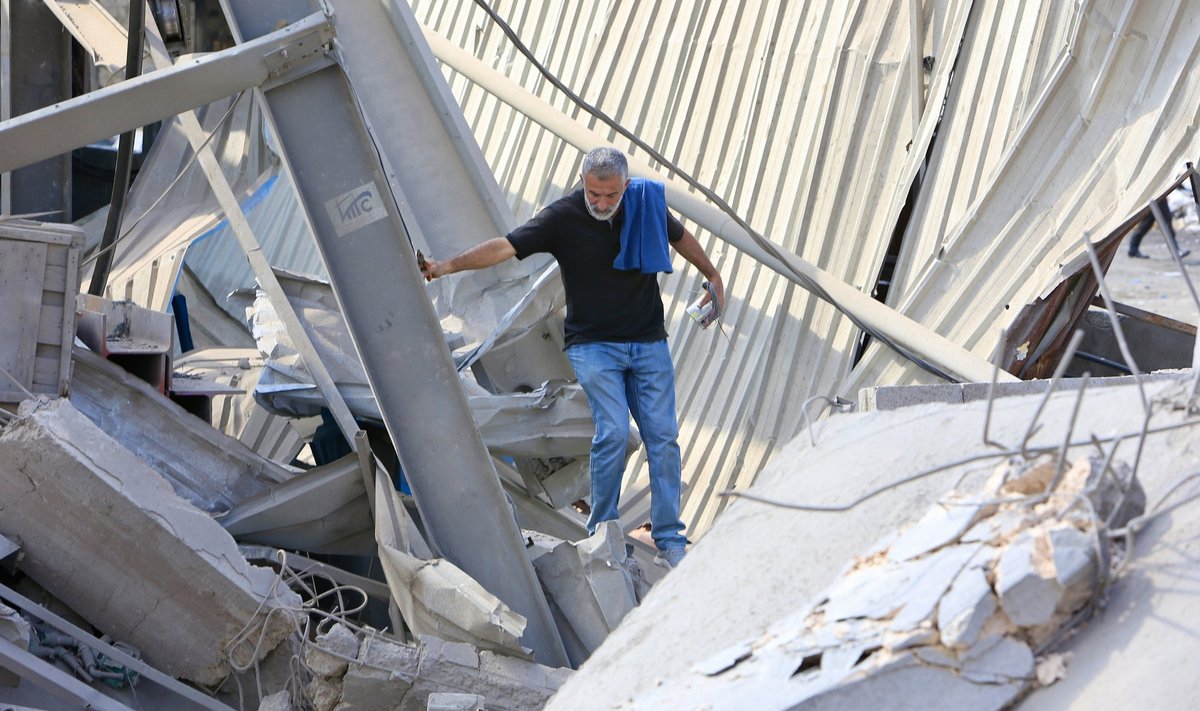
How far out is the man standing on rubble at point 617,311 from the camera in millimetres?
5379

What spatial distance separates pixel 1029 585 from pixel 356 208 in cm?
338

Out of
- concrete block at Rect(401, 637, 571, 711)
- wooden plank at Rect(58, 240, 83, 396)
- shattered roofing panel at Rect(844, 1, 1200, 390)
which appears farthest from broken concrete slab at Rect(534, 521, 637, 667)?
shattered roofing panel at Rect(844, 1, 1200, 390)

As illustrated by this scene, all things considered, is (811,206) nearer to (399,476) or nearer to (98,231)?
(399,476)

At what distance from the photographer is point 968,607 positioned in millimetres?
2059

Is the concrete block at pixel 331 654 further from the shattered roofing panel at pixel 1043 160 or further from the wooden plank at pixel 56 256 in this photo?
the shattered roofing panel at pixel 1043 160

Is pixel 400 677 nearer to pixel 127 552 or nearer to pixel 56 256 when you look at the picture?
pixel 127 552

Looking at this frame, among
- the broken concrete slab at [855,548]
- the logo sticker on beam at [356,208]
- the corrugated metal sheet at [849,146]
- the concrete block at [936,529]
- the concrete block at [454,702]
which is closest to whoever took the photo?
the broken concrete slab at [855,548]

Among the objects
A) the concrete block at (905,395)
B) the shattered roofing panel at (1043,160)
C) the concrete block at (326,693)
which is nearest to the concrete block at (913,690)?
the concrete block at (905,395)

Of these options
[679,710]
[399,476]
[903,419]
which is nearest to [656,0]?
[399,476]

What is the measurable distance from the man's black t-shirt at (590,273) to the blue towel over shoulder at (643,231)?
0.15 feet

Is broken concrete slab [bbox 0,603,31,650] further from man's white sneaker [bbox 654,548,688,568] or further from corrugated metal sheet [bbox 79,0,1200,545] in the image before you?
corrugated metal sheet [bbox 79,0,1200,545]

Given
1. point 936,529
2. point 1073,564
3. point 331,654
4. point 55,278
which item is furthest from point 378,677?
point 1073,564

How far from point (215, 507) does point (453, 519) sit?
117 centimetres

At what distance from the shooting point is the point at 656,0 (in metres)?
9.11
